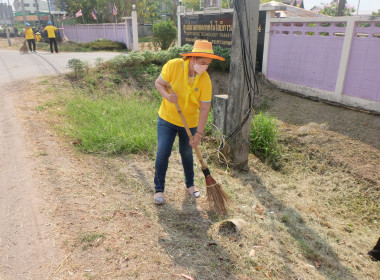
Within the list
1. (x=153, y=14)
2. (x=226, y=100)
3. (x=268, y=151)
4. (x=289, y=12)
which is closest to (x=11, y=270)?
(x=226, y=100)

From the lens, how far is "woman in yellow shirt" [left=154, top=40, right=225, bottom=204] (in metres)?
2.92

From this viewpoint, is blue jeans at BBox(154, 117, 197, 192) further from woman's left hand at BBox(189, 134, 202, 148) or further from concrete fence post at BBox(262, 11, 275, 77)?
concrete fence post at BBox(262, 11, 275, 77)

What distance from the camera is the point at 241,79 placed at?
420 centimetres

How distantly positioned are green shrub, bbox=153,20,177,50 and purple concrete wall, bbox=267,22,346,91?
9017 mm

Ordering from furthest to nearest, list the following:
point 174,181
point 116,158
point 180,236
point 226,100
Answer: point 226,100
point 116,158
point 174,181
point 180,236

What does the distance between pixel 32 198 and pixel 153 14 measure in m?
29.4

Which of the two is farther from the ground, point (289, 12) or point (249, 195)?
point (289, 12)

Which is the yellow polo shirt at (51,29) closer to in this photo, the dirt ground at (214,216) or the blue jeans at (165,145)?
the dirt ground at (214,216)

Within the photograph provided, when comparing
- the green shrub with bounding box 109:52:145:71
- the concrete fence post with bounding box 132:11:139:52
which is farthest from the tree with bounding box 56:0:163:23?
the green shrub with bounding box 109:52:145:71

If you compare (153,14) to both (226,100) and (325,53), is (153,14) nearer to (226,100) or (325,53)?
(325,53)

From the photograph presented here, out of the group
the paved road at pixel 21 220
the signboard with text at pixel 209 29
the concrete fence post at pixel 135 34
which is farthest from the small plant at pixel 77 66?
the concrete fence post at pixel 135 34

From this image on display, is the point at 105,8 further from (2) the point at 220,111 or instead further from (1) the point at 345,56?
(2) the point at 220,111

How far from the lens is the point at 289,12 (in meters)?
13.5

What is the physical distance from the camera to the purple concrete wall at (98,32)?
64.7 feet
